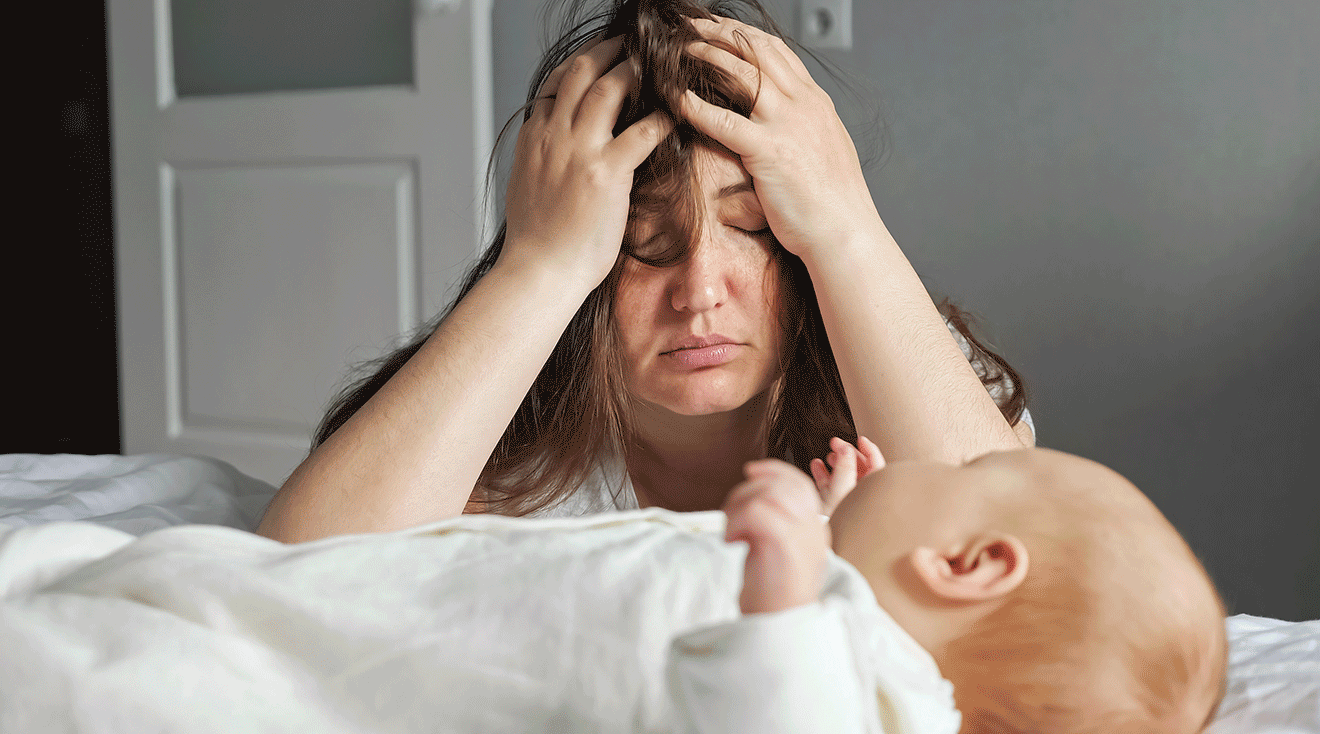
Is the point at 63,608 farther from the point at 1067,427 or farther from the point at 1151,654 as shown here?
the point at 1067,427

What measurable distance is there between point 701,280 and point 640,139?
0.49 ft

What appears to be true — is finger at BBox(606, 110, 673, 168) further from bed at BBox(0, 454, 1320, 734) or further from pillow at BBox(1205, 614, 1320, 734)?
pillow at BBox(1205, 614, 1320, 734)

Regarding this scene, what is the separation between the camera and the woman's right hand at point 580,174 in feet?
2.89

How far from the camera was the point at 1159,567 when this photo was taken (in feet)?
1.73

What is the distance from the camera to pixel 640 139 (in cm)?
Result: 88

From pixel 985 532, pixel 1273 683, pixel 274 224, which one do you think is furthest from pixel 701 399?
pixel 274 224

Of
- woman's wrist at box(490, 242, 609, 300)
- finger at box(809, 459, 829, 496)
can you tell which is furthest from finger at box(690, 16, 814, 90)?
finger at box(809, 459, 829, 496)

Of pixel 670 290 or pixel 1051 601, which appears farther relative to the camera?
pixel 670 290

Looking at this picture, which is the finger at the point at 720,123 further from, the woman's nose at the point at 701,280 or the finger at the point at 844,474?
the finger at the point at 844,474

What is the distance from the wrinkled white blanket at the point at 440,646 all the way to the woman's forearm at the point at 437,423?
262 millimetres

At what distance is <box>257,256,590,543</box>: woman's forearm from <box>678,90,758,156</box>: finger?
7.8 inches

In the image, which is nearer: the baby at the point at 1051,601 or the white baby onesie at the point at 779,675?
the white baby onesie at the point at 779,675

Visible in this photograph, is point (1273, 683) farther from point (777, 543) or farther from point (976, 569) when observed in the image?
point (777, 543)

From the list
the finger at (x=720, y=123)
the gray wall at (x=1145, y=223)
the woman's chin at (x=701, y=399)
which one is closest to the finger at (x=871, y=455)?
the woman's chin at (x=701, y=399)
